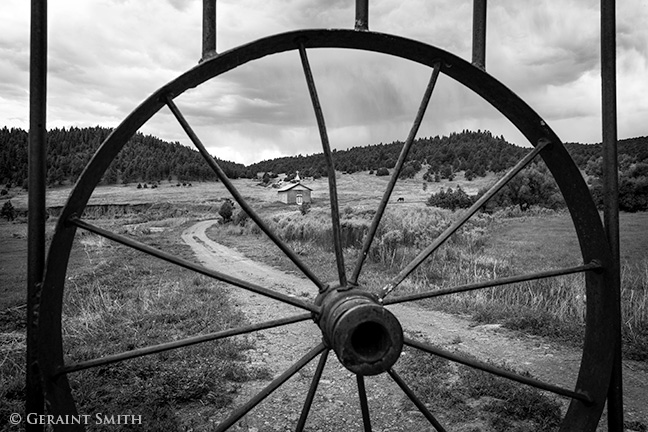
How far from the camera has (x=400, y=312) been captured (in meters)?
8.50

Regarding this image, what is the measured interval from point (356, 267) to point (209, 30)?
1570 millimetres

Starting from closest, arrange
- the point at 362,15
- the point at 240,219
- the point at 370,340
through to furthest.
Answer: the point at 370,340 → the point at 362,15 → the point at 240,219

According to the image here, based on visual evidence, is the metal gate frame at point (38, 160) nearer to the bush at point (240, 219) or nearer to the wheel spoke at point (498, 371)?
the wheel spoke at point (498, 371)

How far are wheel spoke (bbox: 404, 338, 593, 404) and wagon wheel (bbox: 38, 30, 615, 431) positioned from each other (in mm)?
11

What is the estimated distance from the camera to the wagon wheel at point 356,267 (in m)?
2.14

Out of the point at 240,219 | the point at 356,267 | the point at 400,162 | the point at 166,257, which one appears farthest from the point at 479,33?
the point at 240,219

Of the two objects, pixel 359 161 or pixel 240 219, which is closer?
pixel 240 219

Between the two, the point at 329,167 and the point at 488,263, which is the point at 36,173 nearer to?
the point at 329,167

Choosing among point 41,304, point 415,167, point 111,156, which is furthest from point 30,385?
point 415,167

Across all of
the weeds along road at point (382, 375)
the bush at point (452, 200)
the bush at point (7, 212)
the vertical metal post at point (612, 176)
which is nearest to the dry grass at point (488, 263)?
the weeds along road at point (382, 375)

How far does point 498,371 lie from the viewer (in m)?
2.60

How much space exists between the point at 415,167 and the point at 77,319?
5114cm

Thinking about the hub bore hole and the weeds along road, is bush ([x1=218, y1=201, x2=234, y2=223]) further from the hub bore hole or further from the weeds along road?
the hub bore hole

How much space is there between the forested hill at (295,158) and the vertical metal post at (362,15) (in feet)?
118
